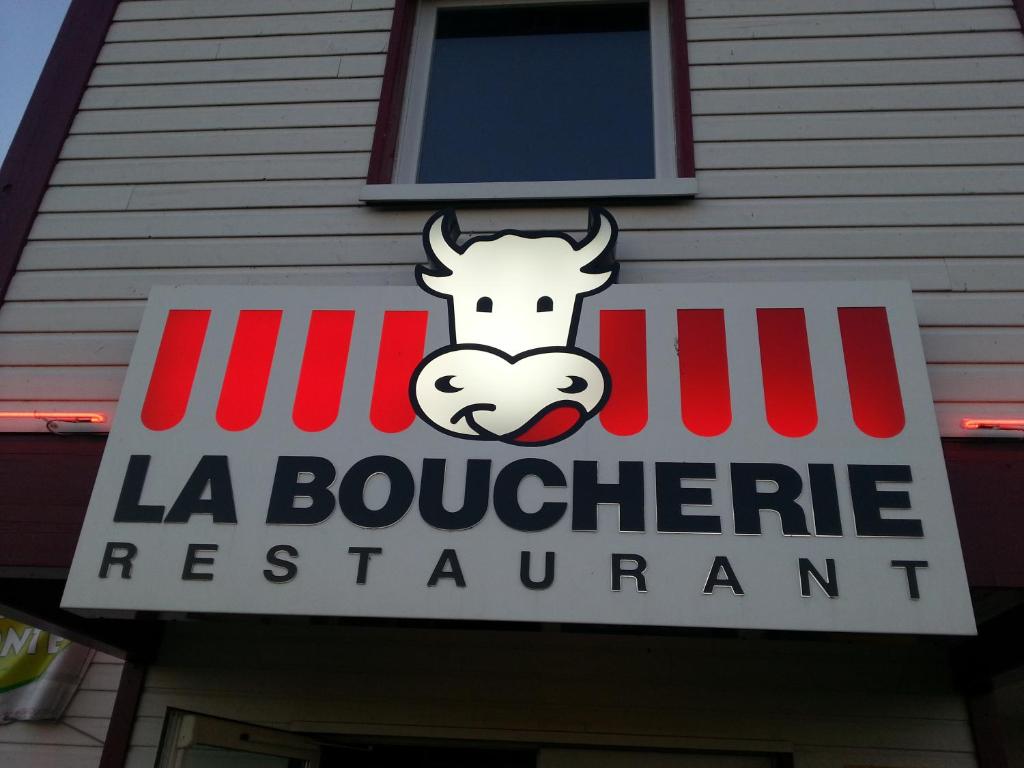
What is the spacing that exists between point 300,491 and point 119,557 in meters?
0.63

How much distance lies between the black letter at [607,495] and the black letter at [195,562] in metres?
1.21

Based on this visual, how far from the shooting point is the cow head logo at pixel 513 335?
2820mm

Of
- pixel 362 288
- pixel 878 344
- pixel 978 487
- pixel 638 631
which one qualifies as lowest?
pixel 638 631

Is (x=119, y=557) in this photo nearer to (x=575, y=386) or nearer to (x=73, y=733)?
(x=73, y=733)

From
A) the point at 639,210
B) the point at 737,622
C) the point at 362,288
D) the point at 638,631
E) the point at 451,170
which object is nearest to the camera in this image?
the point at 737,622

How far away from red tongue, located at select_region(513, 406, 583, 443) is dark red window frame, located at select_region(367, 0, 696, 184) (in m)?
1.50

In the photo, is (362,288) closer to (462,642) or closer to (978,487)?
(462,642)

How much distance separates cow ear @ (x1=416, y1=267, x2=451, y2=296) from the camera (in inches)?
123

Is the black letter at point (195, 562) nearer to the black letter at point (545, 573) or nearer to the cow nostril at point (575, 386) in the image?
the black letter at point (545, 573)

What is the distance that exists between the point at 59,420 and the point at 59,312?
0.65 metres

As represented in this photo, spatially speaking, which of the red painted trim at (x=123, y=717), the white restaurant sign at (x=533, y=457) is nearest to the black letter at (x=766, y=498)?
the white restaurant sign at (x=533, y=457)

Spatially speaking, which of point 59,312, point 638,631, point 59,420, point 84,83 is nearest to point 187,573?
point 59,420

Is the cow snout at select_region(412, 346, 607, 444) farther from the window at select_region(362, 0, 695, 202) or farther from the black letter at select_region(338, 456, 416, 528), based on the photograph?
the window at select_region(362, 0, 695, 202)

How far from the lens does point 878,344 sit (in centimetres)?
283
